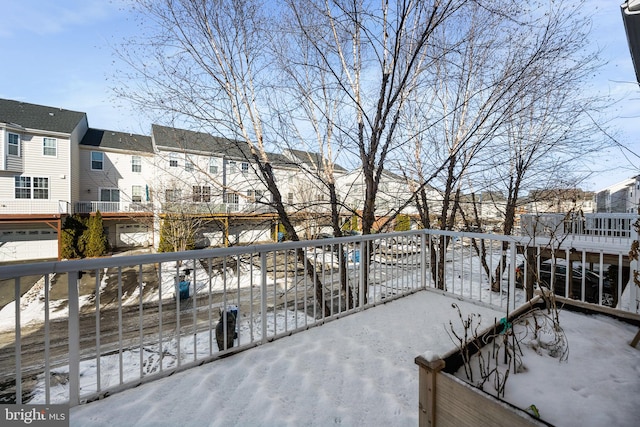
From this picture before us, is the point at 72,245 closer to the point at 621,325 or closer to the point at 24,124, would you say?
the point at 24,124

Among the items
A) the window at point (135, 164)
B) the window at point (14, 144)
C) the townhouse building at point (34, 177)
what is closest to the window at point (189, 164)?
the townhouse building at point (34, 177)

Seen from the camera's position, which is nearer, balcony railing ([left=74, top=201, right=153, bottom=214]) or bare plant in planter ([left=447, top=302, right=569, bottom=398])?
bare plant in planter ([left=447, top=302, right=569, bottom=398])

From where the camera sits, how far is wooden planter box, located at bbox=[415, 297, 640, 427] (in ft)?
2.78

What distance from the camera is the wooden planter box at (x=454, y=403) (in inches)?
33.4

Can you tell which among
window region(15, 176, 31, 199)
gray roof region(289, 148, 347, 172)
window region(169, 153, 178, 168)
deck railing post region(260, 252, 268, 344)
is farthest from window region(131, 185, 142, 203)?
deck railing post region(260, 252, 268, 344)

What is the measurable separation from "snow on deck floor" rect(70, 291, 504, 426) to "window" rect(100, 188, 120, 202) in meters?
17.2

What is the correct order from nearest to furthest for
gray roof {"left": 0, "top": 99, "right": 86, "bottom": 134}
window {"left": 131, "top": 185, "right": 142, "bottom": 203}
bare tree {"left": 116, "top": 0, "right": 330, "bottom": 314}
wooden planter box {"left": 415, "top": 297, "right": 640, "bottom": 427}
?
1. wooden planter box {"left": 415, "top": 297, "right": 640, "bottom": 427}
2. bare tree {"left": 116, "top": 0, "right": 330, "bottom": 314}
3. gray roof {"left": 0, "top": 99, "right": 86, "bottom": 134}
4. window {"left": 131, "top": 185, "right": 142, "bottom": 203}

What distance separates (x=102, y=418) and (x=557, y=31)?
669cm

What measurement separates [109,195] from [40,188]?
278cm

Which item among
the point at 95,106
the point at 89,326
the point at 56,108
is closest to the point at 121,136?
the point at 56,108

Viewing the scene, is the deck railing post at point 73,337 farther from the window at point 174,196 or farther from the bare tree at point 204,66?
the window at point 174,196

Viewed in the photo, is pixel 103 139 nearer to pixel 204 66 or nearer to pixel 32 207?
pixel 32 207

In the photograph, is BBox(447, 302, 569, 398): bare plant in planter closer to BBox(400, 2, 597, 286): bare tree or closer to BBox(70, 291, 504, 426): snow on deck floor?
BBox(70, 291, 504, 426): snow on deck floor

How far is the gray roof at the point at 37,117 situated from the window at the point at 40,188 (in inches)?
96.6
